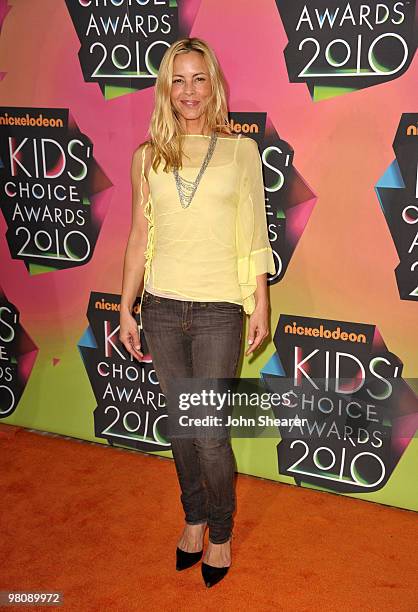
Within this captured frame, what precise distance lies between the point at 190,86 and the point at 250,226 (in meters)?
0.47

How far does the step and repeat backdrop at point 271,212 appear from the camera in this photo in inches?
Result: 103

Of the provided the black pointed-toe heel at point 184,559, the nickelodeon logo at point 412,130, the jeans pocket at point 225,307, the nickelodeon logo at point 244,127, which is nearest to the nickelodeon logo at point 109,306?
the nickelodeon logo at point 244,127

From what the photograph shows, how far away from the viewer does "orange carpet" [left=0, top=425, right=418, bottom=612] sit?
2.38m

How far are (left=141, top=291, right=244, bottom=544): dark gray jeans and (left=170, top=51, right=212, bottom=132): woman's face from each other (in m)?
0.59

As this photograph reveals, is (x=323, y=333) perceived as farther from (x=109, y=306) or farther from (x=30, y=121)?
(x=30, y=121)

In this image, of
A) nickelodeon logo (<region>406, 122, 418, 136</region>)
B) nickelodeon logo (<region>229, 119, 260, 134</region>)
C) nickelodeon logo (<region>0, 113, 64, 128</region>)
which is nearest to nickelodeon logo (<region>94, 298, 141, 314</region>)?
nickelodeon logo (<region>0, 113, 64, 128</region>)

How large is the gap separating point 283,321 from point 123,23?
137 cm

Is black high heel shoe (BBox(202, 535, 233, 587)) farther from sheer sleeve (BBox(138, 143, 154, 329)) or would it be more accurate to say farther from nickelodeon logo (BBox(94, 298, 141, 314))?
nickelodeon logo (BBox(94, 298, 141, 314))

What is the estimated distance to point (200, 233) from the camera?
2217mm

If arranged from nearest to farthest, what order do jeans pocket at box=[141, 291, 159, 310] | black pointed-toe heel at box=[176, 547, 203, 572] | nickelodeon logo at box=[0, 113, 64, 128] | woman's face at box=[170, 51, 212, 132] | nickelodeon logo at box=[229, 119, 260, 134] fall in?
woman's face at box=[170, 51, 212, 132] → jeans pocket at box=[141, 291, 159, 310] → black pointed-toe heel at box=[176, 547, 203, 572] → nickelodeon logo at box=[229, 119, 260, 134] → nickelodeon logo at box=[0, 113, 64, 128]

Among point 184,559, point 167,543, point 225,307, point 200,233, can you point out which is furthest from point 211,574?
point 200,233

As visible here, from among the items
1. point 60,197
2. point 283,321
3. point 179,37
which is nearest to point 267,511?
point 283,321

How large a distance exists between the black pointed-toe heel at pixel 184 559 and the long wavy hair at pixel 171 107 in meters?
1.33

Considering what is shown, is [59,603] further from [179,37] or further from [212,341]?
[179,37]
